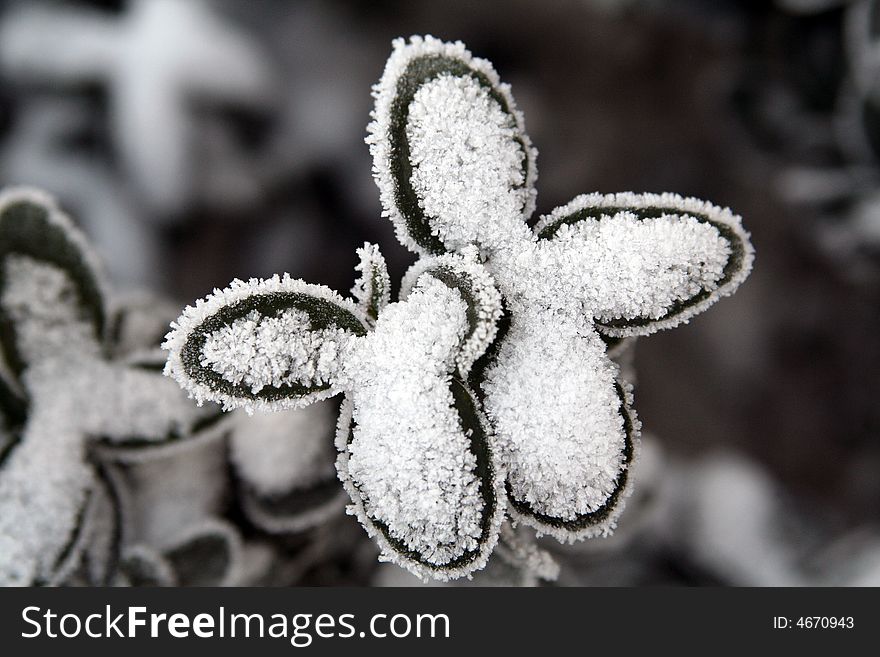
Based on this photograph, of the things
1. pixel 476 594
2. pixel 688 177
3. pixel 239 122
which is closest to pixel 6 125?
pixel 239 122

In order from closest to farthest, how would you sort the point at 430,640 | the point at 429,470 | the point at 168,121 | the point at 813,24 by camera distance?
1. the point at 429,470
2. the point at 430,640
3. the point at 813,24
4. the point at 168,121

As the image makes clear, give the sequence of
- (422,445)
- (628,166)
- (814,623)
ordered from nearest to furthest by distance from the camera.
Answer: (422,445)
(814,623)
(628,166)

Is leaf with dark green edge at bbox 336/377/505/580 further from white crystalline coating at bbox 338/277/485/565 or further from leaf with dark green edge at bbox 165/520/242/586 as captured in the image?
leaf with dark green edge at bbox 165/520/242/586

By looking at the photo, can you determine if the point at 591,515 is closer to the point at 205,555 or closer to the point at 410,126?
the point at 410,126

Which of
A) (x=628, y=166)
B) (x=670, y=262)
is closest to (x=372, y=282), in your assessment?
(x=670, y=262)

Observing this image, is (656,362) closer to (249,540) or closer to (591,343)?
(249,540)

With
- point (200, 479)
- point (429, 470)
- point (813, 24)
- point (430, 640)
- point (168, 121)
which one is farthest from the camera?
point (168, 121)
